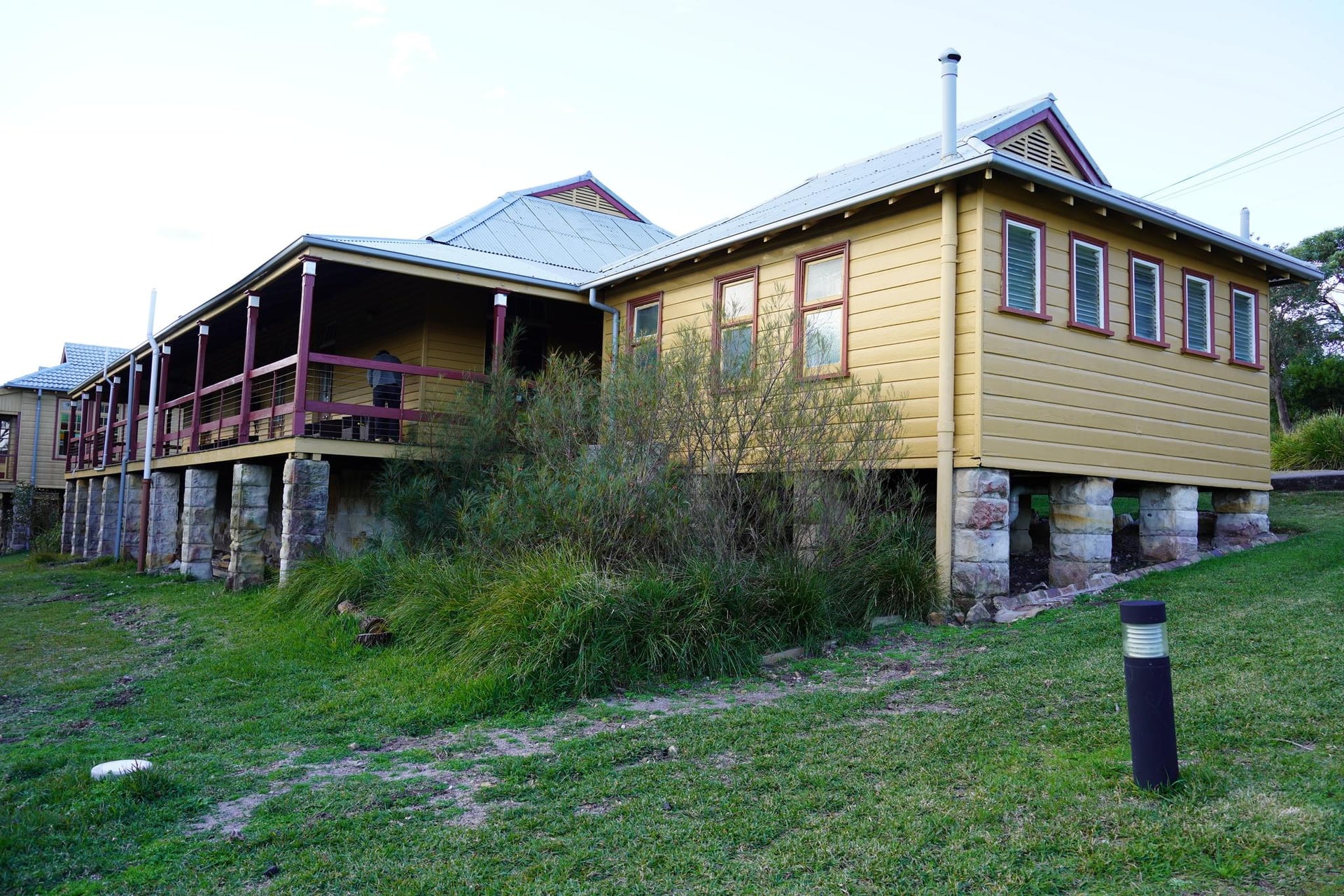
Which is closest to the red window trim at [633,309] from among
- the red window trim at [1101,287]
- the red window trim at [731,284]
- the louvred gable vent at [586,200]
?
the red window trim at [731,284]

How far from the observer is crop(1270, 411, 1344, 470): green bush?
658 inches

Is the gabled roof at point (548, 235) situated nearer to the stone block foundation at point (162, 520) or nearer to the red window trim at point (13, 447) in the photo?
the stone block foundation at point (162, 520)

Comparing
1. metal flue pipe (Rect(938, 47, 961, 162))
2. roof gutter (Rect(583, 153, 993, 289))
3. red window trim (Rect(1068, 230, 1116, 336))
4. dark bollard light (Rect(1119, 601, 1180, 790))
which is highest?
metal flue pipe (Rect(938, 47, 961, 162))

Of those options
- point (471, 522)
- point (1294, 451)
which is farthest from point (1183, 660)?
point (1294, 451)

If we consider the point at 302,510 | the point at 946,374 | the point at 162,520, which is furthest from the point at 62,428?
the point at 946,374

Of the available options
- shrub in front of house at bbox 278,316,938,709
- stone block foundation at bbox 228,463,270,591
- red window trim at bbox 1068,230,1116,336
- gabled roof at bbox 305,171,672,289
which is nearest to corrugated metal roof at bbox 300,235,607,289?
gabled roof at bbox 305,171,672,289

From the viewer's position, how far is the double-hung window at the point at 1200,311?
37.7 feet

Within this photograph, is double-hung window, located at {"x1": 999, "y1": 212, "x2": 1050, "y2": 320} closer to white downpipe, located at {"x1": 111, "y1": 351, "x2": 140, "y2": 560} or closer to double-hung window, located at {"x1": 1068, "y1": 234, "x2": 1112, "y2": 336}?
double-hung window, located at {"x1": 1068, "y1": 234, "x2": 1112, "y2": 336}

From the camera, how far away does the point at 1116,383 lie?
10.4m

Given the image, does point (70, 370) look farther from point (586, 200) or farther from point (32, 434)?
point (586, 200)

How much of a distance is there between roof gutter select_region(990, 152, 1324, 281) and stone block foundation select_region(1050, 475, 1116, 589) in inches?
112

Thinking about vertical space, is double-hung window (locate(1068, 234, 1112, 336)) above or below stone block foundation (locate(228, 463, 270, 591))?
above

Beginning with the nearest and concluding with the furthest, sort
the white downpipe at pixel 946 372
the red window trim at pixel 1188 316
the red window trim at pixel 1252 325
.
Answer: the white downpipe at pixel 946 372, the red window trim at pixel 1188 316, the red window trim at pixel 1252 325

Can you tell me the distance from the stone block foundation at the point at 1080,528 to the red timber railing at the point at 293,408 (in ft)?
22.7
